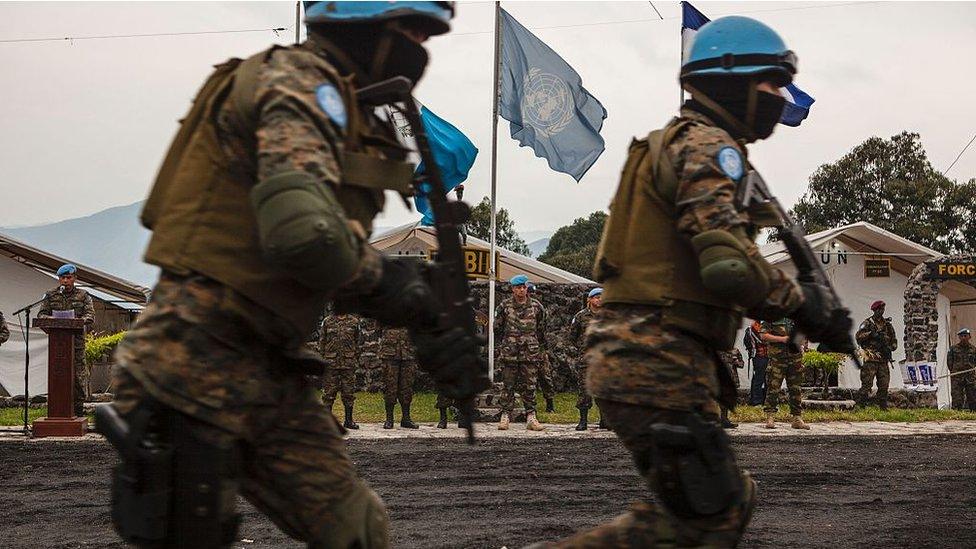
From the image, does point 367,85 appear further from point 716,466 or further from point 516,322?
point 516,322

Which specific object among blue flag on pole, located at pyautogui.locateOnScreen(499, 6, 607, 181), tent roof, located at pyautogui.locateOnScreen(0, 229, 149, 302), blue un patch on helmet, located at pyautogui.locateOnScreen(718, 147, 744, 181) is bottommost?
blue un patch on helmet, located at pyautogui.locateOnScreen(718, 147, 744, 181)

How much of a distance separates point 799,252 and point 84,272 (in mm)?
21120

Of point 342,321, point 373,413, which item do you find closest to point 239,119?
point 342,321

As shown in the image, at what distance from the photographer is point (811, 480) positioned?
9.70 meters

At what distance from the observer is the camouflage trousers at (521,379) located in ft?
50.9

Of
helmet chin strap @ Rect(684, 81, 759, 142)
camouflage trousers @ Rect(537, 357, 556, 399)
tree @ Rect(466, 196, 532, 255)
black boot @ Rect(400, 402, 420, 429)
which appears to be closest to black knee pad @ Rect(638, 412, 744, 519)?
helmet chin strap @ Rect(684, 81, 759, 142)

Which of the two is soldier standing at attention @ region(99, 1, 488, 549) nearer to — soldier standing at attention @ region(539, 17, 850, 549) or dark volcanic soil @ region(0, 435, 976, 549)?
soldier standing at attention @ region(539, 17, 850, 549)

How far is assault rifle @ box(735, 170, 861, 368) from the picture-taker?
4.07 metres

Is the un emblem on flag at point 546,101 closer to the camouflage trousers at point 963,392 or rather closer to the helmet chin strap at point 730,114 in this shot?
the camouflage trousers at point 963,392

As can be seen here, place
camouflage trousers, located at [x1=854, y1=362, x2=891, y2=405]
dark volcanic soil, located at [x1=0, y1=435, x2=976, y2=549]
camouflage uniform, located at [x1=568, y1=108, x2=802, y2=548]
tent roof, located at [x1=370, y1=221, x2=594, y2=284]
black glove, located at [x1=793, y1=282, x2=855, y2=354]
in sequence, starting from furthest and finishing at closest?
tent roof, located at [x1=370, y1=221, x2=594, y2=284] → camouflage trousers, located at [x1=854, y1=362, x2=891, y2=405] → dark volcanic soil, located at [x1=0, y1=435, x2=976, y2=549] → black glove, located at [x1=793, y1=282, x2=855, y2=354] → camouflage uniform, located at [x1=568, y1=108, x2=802, y2=548]

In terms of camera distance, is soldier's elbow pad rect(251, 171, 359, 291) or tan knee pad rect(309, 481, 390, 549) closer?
soldier's elbow pad rect(251, 171, 359, 291)

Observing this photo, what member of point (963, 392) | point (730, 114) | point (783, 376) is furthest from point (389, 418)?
point (730, 114)

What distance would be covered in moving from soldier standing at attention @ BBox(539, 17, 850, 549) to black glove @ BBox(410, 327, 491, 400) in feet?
2.61

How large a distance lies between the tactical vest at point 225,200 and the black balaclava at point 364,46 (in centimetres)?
16
